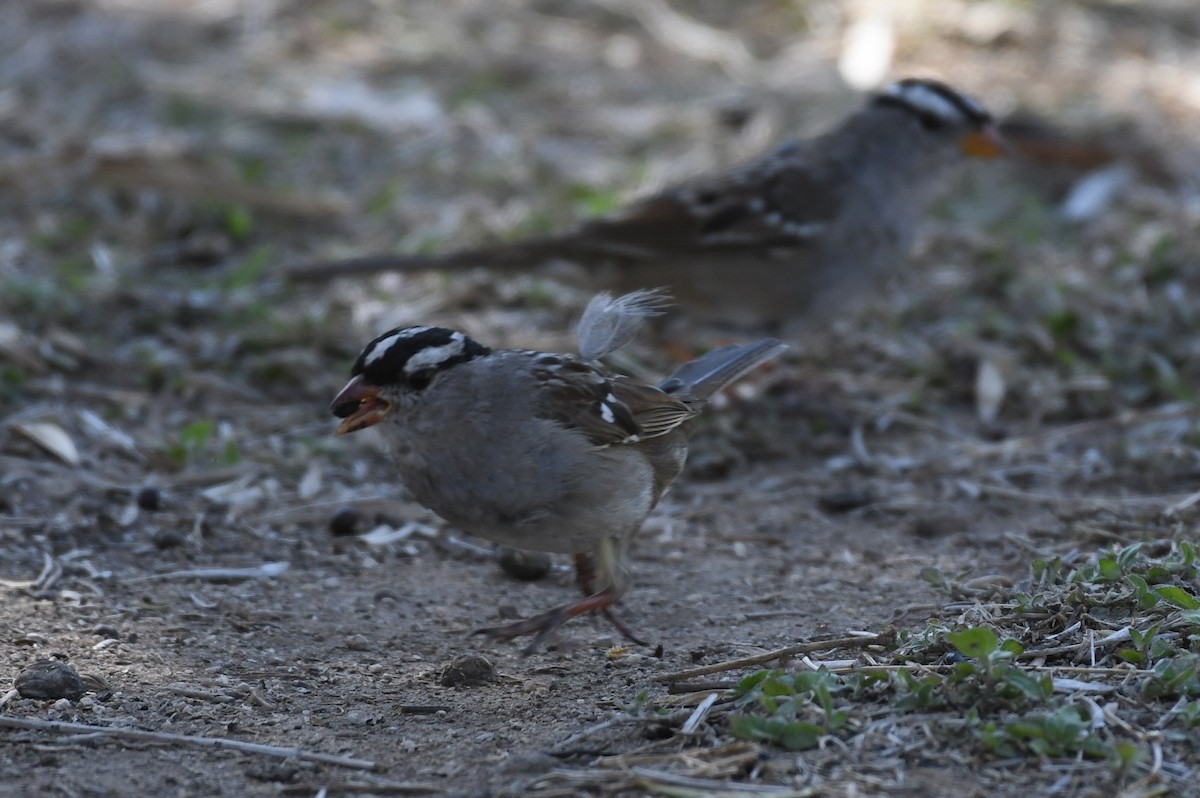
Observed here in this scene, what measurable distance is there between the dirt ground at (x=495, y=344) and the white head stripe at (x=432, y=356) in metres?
0.77

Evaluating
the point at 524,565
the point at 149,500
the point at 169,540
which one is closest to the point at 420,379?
the point at 524,565

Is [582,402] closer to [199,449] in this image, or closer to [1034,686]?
[1034,686]

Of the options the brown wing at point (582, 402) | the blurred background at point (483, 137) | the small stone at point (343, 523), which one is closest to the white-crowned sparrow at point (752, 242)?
the blurred background at point (483, 137)

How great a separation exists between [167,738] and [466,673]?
2.48 ft

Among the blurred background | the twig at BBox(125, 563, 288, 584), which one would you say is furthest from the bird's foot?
the blurred background

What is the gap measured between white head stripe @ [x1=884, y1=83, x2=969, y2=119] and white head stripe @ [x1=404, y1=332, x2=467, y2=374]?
3.50 metres

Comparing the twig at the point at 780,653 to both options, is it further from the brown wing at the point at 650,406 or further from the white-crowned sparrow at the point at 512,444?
the brown wing at the point at 650,406

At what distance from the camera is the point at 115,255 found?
6.83m

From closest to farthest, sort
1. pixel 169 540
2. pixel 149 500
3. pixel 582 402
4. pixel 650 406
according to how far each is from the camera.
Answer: pixel 582 402 < pixel 650 406 < pixel 169 540 < pixel 149 500

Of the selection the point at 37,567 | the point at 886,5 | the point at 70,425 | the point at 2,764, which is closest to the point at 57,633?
the point at 37,567

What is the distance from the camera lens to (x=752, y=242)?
6.20 metres

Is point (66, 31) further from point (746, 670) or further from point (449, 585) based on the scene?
point (746, 670)

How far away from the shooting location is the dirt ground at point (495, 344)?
139 inches

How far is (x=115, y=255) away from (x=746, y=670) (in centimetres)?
434
